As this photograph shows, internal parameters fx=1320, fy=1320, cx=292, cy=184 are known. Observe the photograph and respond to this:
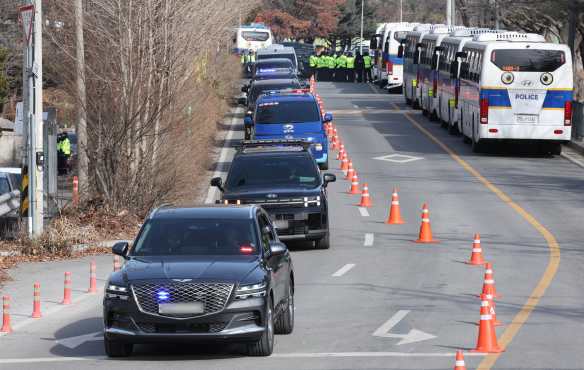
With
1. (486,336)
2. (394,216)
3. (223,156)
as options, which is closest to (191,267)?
(486,336)

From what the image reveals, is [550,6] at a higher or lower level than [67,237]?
higher

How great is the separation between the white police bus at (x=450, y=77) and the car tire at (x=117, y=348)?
104 ft

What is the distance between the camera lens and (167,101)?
1021 inches

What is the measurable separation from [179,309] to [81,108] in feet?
44.4

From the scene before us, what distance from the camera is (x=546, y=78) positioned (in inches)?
1502

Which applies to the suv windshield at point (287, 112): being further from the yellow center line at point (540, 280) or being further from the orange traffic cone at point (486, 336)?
the orange traffic cone at point (486, 336)

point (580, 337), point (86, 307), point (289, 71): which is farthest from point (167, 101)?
point (289, 71)

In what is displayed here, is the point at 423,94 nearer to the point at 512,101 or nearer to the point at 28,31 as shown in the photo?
the point at 512,101

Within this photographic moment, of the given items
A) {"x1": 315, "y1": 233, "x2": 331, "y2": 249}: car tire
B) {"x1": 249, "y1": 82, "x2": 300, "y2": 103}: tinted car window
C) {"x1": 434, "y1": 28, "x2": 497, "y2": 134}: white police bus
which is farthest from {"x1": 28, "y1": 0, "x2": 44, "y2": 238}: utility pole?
{"x1": 434, "y1": 28, "x2": 497, "y2": 134}: white police bus

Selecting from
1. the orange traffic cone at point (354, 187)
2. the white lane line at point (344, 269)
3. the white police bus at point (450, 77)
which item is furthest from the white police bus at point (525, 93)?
→ the white lane line at point (344, 269)

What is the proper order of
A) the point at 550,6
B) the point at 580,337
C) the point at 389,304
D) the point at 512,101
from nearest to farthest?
1. the point at 580,337
2. the point at 389,304
3. the point at 512,101
4. the point at 550,6

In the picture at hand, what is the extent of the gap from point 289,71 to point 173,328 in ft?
135

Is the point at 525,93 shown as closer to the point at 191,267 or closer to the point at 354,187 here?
the point at 354,187

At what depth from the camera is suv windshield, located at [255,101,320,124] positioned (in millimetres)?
34750
